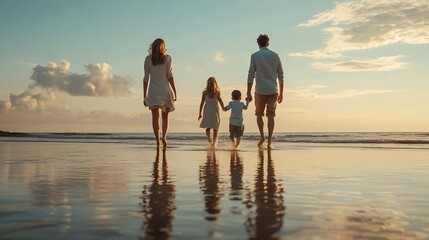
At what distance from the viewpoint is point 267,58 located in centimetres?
1054

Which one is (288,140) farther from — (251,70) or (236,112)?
(251,70)

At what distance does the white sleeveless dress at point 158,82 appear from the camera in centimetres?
983

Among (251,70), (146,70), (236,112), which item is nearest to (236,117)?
(236,112)

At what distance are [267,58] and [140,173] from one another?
6.72 meters

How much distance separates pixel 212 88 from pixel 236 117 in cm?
119

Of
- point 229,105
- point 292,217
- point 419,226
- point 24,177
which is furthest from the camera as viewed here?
point 229,105

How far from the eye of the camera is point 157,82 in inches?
390

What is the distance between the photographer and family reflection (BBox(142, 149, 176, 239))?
1.84 meters

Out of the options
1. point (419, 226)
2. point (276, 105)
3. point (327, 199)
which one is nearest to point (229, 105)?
point (276, 105)

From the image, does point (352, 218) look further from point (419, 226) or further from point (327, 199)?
point (327, 199)

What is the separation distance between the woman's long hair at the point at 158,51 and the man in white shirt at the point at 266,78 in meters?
2.16

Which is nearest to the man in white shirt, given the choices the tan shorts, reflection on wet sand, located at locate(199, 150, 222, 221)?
the tan shorts

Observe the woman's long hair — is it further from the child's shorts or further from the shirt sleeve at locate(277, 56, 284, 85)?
the child's shorts

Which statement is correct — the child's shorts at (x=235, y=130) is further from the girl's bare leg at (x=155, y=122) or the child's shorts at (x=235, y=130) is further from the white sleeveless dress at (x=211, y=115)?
the girl's bare leg at (x=155, y=122)
